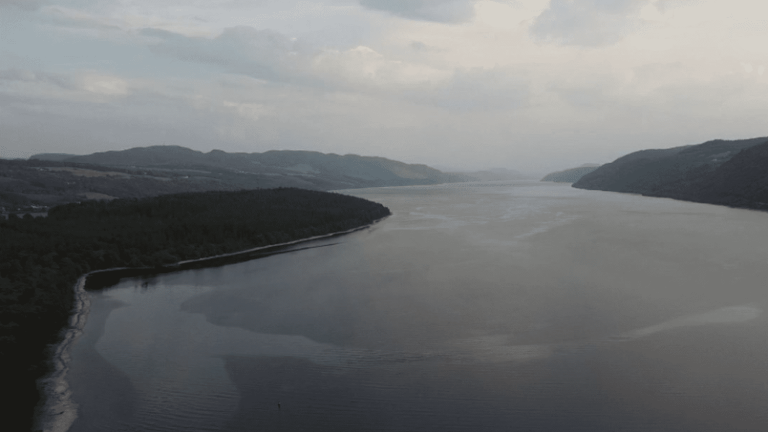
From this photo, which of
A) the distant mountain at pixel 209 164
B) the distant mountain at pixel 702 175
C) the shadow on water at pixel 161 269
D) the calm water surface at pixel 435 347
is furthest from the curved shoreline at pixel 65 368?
the distant mountain at pixel 209 164

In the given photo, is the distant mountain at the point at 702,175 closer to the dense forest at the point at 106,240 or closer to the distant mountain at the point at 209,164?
the dense forest at the point at 106,240

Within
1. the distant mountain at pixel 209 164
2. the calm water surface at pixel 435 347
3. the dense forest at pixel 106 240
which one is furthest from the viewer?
the distant mountain at pixel 209 164

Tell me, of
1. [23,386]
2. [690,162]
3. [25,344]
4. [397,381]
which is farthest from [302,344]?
[690,162]

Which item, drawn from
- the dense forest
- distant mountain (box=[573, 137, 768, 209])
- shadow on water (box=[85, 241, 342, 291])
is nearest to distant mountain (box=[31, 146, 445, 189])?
distant mountain (box=[573, 137, 768, 209])

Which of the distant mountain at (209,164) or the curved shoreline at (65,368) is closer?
the curved shoreline at (65,368)

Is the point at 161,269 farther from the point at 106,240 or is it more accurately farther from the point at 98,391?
the point at 98,391

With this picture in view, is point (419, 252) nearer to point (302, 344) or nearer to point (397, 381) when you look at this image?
point (302, 344)

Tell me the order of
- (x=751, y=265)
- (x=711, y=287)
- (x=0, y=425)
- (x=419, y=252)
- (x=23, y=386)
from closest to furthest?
(x=0, y=425) < (x=23, y=386) < (x=711, y=287) < (x=751, y=265) < (x=419, y=252)

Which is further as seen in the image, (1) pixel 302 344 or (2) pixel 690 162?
(2) pixel 690 162
